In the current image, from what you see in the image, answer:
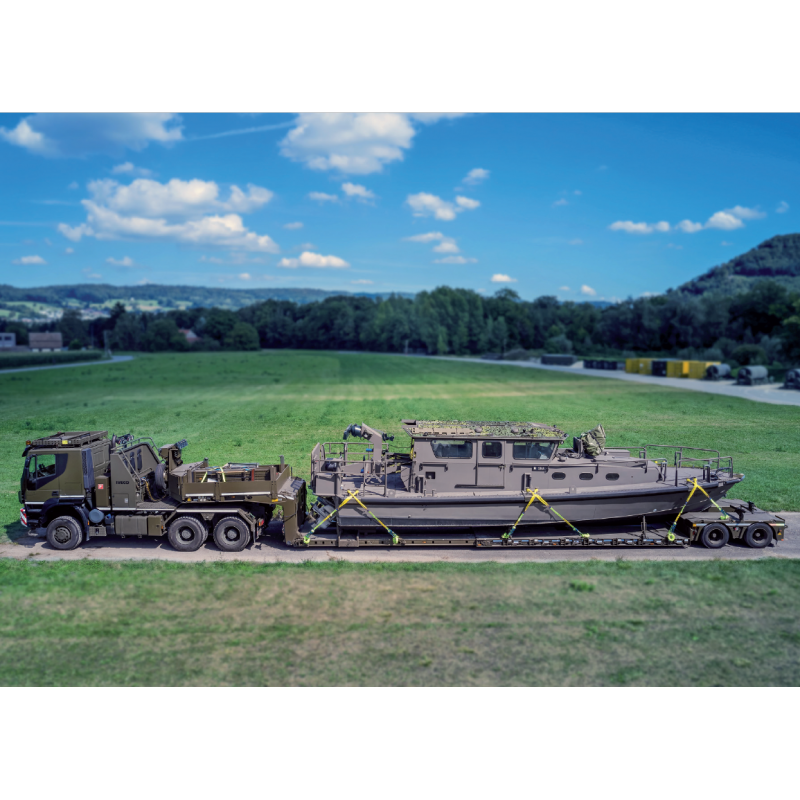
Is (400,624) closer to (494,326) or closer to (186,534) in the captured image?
(186,534)

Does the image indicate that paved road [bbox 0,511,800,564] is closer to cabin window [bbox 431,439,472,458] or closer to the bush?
cabin window [bbox 431,439,472,458]

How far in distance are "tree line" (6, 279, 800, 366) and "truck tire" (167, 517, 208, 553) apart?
7481cm

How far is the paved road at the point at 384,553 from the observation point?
14.6 m

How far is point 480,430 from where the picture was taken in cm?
1583

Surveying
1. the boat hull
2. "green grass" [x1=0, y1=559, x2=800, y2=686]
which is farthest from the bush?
the boat hull

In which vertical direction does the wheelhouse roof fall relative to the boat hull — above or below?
above

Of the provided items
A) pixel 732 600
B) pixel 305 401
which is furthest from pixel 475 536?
pixel 305 401

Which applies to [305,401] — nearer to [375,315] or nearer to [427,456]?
[427,456]

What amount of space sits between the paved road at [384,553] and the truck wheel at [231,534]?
0.63 ft

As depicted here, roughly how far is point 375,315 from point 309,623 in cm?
14132

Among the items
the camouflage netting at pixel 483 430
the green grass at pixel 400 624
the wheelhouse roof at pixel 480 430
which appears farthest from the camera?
the camouflage netting at pixel 483 430

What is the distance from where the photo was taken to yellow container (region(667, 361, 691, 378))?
65.6m

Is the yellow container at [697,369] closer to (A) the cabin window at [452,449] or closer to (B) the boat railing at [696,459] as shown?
(B) the boat railing at [696,459]

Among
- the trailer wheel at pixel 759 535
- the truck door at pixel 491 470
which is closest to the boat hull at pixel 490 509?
the truck door at pixel 491 470
